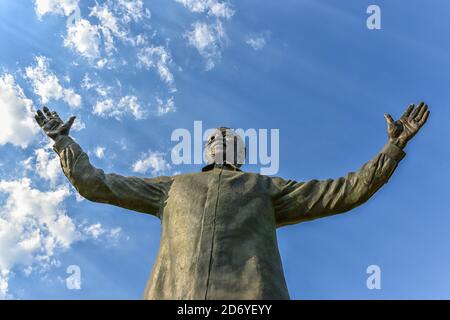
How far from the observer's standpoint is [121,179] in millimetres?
10398

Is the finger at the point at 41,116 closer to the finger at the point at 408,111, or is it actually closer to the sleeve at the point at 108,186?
the sleeve at the point at 108,186

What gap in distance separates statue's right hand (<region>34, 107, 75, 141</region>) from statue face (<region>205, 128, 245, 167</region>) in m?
2.05

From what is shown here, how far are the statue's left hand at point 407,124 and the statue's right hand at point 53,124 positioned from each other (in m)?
4.47

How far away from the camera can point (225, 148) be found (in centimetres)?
1098

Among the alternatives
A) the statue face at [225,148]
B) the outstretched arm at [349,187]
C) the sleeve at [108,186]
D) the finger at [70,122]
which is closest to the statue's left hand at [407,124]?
the outstretched arm at [349,187]

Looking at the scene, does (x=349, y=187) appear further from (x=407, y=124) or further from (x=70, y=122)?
(x=70, y=122)

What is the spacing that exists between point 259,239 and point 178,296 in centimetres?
131

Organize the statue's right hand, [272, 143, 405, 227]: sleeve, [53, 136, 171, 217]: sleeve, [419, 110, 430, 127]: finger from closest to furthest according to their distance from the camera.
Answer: [272, 143, 405, 227]: sleeve < [419, 110, 430, 127]: finger < [53, 136, 171, 217]: sleeve < the statue's right hand

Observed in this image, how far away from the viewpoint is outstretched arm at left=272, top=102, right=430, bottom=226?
982cm

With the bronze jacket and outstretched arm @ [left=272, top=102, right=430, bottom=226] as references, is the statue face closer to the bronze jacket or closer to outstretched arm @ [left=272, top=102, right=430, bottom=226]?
the bronze jacket

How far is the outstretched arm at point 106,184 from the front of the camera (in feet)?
33.3

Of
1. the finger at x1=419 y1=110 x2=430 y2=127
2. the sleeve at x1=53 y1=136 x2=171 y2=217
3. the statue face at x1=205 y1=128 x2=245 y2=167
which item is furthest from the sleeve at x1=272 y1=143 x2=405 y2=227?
the sleeve at x1=53 y1=136 x2=171 y2=217

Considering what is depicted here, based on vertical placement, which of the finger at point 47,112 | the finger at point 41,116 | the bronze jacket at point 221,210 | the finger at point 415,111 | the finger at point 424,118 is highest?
the finger at point 47,112
